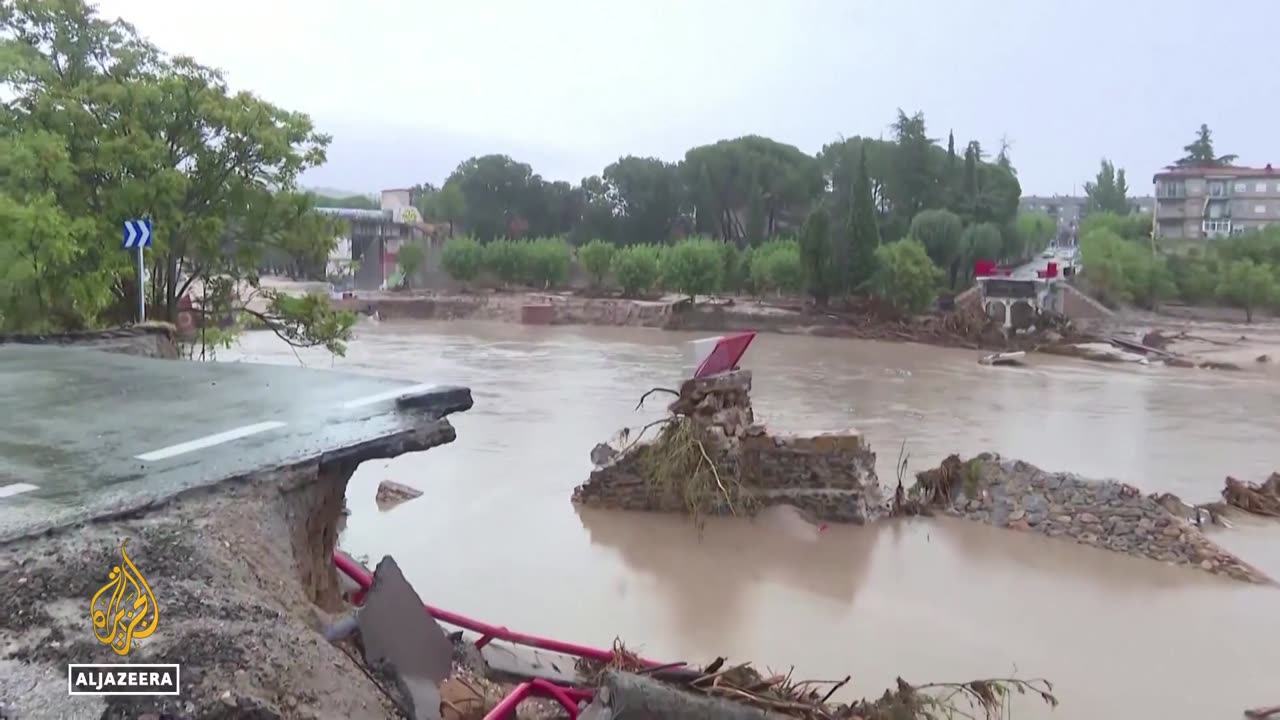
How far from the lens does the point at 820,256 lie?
48250mm

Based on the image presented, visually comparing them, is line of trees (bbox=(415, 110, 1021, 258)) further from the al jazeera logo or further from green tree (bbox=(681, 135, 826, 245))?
the al jazeera logo

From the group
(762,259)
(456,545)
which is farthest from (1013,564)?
(762,259)

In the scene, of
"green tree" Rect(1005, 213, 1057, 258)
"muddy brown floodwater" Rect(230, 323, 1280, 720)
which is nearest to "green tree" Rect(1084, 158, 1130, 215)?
"green tree" Rect(1005, 213, 1057, 258)

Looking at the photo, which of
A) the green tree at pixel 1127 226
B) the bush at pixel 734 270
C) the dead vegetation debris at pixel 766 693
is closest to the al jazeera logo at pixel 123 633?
the dead vegetation debris at pixel 766 693

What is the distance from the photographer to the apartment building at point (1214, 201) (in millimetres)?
64438

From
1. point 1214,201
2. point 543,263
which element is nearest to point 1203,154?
point 1214,201

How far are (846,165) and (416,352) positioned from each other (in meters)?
34.3

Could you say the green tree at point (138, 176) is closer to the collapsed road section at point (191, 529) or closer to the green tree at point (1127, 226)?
the collapsed road section at point (191, 529)

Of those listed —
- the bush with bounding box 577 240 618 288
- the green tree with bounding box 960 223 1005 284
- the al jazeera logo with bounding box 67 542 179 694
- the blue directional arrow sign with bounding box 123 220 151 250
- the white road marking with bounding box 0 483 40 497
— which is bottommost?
the al jazeera logo with bounding box 67 542 179 694

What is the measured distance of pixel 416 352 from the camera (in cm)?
4069

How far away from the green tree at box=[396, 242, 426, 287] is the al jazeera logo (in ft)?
211

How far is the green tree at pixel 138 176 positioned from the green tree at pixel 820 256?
35.1 meters

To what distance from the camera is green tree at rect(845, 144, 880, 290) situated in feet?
156

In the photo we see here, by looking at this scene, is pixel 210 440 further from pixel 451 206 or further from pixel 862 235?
pixel 451 206
